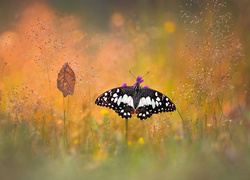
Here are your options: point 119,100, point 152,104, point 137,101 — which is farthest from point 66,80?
point 152,104

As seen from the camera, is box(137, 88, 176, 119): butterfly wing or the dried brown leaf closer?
box(137, 88, 176, 119): butterfly wing

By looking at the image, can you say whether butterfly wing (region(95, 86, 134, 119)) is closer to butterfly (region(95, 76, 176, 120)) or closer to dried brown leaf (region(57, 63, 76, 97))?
butterfly (region(95, 76, 176, 120))

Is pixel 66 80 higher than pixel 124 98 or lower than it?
higher

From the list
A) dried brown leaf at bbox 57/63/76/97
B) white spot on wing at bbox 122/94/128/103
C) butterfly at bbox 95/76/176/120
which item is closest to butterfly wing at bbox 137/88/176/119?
butterfly at bbox 95/76/176/120

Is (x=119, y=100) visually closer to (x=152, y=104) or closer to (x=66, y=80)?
(x=152, y=104)

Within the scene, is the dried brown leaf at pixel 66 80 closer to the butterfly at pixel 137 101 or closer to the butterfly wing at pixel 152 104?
the butterfly at pixel 137 101
